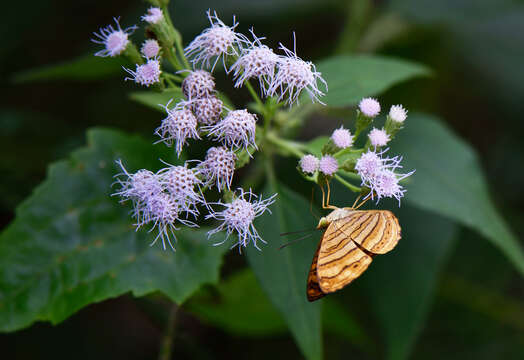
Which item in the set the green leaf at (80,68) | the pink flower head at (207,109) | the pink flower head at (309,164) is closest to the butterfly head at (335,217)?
the pink flower head at (309,164)

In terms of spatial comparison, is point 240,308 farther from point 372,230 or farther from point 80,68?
point 80,68

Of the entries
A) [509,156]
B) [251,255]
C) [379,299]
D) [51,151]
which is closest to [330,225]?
[251,255]

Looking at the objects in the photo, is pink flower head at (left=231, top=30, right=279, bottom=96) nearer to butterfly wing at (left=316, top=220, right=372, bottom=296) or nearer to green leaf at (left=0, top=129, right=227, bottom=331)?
butterfly wing at (left=316, top=220, right=372, bottom=296)

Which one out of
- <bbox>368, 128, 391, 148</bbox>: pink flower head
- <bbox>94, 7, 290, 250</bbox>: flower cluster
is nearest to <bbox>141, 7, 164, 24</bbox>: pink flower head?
<bbox>94, 7, 290, 250</bbox>: flower cluster

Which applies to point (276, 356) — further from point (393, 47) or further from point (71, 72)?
point (393, 47)

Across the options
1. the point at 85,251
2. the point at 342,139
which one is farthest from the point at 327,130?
the point at 85,251
